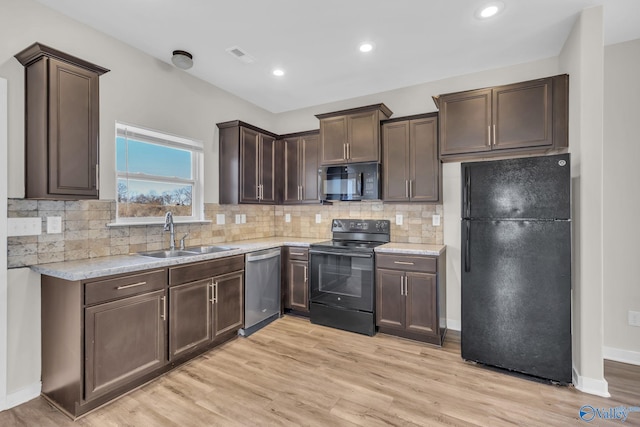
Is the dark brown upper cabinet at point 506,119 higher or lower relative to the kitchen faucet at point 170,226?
higher

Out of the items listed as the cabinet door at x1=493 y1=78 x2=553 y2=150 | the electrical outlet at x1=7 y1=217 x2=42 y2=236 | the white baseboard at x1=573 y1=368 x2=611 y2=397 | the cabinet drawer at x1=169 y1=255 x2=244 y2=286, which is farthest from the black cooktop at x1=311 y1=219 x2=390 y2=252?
the electrical outlet at x1=7 y1=217 x2=42 y2=236

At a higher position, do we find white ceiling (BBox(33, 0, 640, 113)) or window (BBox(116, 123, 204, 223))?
white ceiling (BBox(33, 0, 640, 113))

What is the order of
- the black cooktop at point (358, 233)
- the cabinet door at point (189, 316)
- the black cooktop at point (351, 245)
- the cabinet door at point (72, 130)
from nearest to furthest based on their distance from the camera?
1. the cabinet door at point (72, 130)
2. the cabinet door at point (189, 316)
3. the black cooktop at point (351, 245)
4. the black cooktop at point (358, 233)

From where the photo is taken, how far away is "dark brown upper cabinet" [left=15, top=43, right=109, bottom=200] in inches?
79.0

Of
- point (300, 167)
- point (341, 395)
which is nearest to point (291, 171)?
point (300, 167)

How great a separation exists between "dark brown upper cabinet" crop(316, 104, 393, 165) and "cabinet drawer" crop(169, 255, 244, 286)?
165 cm

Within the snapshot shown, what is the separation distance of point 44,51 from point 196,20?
1.05m

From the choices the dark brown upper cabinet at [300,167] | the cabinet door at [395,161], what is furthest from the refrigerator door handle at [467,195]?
the dark brown upper cabinet at [300,167]

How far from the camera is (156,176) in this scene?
306 cm

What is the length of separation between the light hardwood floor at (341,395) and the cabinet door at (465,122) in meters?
1.99

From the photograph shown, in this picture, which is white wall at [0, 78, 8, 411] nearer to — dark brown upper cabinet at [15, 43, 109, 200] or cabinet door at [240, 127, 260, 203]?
dark brown upper cabinet at [15, 43, 109, 200]

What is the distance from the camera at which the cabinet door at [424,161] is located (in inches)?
128

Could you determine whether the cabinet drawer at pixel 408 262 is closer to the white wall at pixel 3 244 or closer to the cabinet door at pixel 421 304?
the cabinet door at pixel 421 304

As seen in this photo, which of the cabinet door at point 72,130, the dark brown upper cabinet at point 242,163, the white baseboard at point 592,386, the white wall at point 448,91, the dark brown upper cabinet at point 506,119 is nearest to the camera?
the cabinet door at point 72,130
